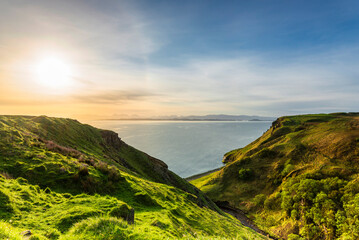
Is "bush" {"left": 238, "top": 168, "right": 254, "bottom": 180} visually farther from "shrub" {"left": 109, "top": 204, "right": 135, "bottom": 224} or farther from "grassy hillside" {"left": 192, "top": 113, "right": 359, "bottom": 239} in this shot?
"shrub" {"left": 109, "top": 204, "right": 135, "bottom": 224}

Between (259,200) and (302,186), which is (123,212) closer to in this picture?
(302,186)

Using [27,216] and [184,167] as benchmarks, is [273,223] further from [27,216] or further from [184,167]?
[184,167]

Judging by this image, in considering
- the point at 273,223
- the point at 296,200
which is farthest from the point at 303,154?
the point at 273,223

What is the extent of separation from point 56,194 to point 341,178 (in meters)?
62.4

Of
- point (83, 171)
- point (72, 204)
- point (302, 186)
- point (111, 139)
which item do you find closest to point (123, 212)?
point (72, 204)

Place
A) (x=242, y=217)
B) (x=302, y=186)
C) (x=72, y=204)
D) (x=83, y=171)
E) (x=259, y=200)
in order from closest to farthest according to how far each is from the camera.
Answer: (x=72, y=204) → (x=83, y=171) → (x=302, y=186) → (x=242, y=217) → (x=259, y=200)

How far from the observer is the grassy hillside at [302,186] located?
1475 inches

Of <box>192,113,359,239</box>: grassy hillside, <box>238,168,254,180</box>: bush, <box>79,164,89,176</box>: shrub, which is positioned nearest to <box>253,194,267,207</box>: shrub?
<box>192,113,359,239</box>: grassy hillside

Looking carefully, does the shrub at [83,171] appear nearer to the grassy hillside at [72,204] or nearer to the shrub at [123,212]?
the grassy hillside at [72,204]

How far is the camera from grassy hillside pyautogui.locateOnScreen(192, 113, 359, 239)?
37469mm

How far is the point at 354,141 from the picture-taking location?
191ft

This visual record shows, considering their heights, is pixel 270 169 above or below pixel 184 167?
above

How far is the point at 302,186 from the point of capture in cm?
4653

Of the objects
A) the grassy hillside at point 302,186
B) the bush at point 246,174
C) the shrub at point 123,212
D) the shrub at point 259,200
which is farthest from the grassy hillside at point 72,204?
the bush at point 246,174
